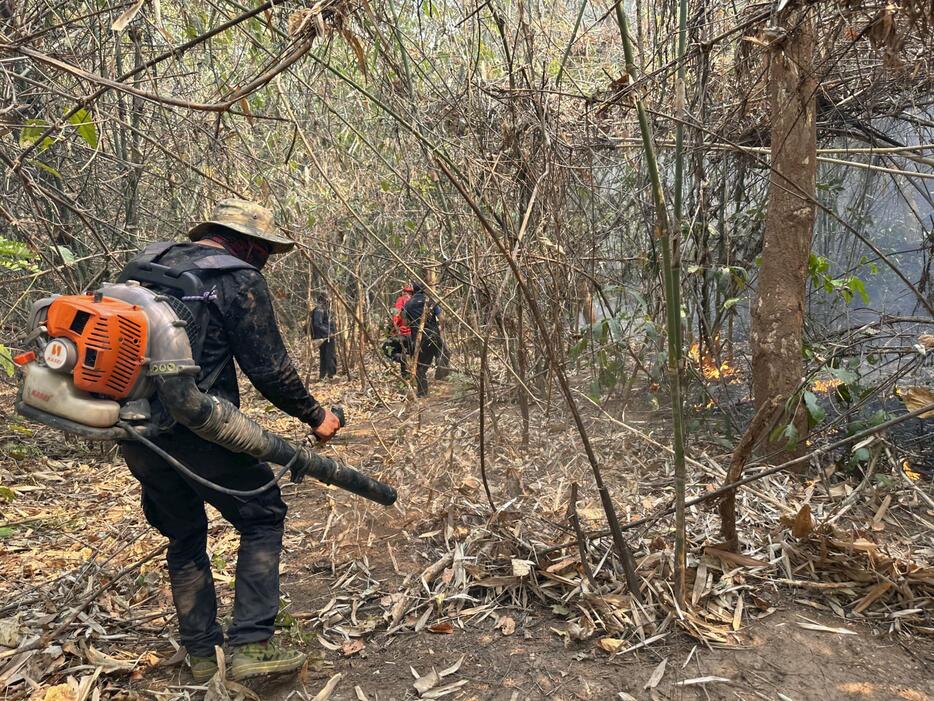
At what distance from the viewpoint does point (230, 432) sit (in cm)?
219

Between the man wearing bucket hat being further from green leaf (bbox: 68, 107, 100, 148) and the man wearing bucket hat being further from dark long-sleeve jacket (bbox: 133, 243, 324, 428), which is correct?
green leaf (bbox: 68, 107, 100, 148)

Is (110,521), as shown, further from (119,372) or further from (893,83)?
(893,83)

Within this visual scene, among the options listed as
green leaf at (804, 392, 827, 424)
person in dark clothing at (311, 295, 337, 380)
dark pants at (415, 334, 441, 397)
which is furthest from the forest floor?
person in dark clothing at (311, 295, 337, 380)

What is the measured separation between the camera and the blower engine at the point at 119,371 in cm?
192

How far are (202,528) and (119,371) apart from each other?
0.81m

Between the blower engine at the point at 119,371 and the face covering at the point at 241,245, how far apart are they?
1.23 feet

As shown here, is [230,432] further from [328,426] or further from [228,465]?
[328,426]

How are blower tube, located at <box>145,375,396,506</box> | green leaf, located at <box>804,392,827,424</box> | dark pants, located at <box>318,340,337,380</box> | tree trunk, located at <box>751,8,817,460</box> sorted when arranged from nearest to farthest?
blower tube, located at <box>145,375,396,506</box>, green leaf, located at <box>804,392,827,424</box>, tree trunk, located at <box>751,8,817,460</box>, dark pants, located at <box>318,340,337,380</box>

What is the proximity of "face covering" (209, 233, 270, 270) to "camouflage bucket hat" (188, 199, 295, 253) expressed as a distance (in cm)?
4

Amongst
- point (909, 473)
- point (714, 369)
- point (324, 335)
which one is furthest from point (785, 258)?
point (324, 335)

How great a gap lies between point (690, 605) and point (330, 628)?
4.73 ft

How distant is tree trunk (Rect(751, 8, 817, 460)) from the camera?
3447 mm

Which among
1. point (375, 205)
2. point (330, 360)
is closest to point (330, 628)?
point (375, 205)

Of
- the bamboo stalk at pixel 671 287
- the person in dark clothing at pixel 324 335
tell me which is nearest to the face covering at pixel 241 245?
the bamboo stalk at pixel 671 287
